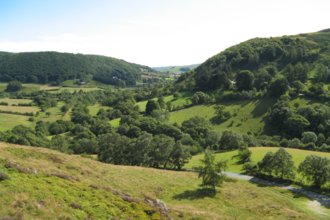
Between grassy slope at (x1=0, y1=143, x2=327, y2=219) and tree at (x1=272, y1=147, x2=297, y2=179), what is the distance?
21.9ft

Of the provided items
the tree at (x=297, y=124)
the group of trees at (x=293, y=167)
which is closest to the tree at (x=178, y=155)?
the group of trees at (x=293, y=167)

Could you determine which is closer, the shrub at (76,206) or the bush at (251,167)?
the shrub at (76,206)

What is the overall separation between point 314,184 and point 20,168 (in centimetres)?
6062

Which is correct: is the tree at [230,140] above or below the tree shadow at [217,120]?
below

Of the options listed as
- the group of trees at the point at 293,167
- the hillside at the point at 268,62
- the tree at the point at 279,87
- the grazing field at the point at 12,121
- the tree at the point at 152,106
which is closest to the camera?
the group of trees at the point at 293,167

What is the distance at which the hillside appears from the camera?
425 feet

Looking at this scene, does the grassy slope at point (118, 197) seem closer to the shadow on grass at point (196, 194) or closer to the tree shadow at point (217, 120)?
the shadow on grass at point (196, 194)

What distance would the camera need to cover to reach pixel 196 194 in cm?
4044

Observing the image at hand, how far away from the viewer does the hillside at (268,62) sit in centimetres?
12950

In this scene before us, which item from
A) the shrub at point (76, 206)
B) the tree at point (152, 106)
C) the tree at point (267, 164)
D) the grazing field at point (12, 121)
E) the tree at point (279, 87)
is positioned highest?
the tree at point (279, 87)

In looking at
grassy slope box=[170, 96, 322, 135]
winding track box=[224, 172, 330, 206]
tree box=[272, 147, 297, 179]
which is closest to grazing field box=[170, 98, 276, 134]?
grassy slope box=[170, 96, 322, 135]

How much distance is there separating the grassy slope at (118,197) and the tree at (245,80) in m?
92.1

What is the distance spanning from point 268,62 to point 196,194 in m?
163

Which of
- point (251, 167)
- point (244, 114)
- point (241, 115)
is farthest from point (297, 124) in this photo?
point (251, 167)
